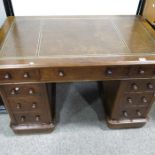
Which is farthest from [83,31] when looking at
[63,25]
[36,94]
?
[36,94]

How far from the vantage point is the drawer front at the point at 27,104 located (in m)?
1.13

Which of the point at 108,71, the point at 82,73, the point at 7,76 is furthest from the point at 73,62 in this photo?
the point at 7,76

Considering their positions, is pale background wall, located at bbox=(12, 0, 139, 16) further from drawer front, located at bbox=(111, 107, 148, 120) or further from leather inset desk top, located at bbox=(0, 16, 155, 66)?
drawer front, located at bbox=(111, 107, 148, 120)

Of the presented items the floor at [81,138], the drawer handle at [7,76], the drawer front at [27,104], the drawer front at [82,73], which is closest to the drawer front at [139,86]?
the drawer front at [82,73]

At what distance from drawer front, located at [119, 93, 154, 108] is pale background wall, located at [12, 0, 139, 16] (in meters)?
0.70

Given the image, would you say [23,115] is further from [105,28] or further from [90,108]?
[105,28]

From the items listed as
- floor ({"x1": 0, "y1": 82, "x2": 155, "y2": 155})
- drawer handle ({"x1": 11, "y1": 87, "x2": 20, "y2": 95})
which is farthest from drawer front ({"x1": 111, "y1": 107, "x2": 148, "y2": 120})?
drawer handle ({"x1": 11, "y1": 87, "x2": 20, "y2": 95})

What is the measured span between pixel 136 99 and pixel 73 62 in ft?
1.95

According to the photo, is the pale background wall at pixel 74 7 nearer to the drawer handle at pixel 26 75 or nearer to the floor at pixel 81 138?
the drawer handle at pixel 26 75

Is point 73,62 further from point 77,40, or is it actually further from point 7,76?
point 7,76

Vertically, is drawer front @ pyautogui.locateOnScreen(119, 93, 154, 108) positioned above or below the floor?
above

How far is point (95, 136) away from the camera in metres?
1.41

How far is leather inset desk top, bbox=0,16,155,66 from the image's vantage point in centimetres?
94

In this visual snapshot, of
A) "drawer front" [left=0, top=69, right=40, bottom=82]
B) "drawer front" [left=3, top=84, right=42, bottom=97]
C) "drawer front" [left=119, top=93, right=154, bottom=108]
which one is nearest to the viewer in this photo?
"drawer front" [left=0, top=69, right=40, bottom=82]
